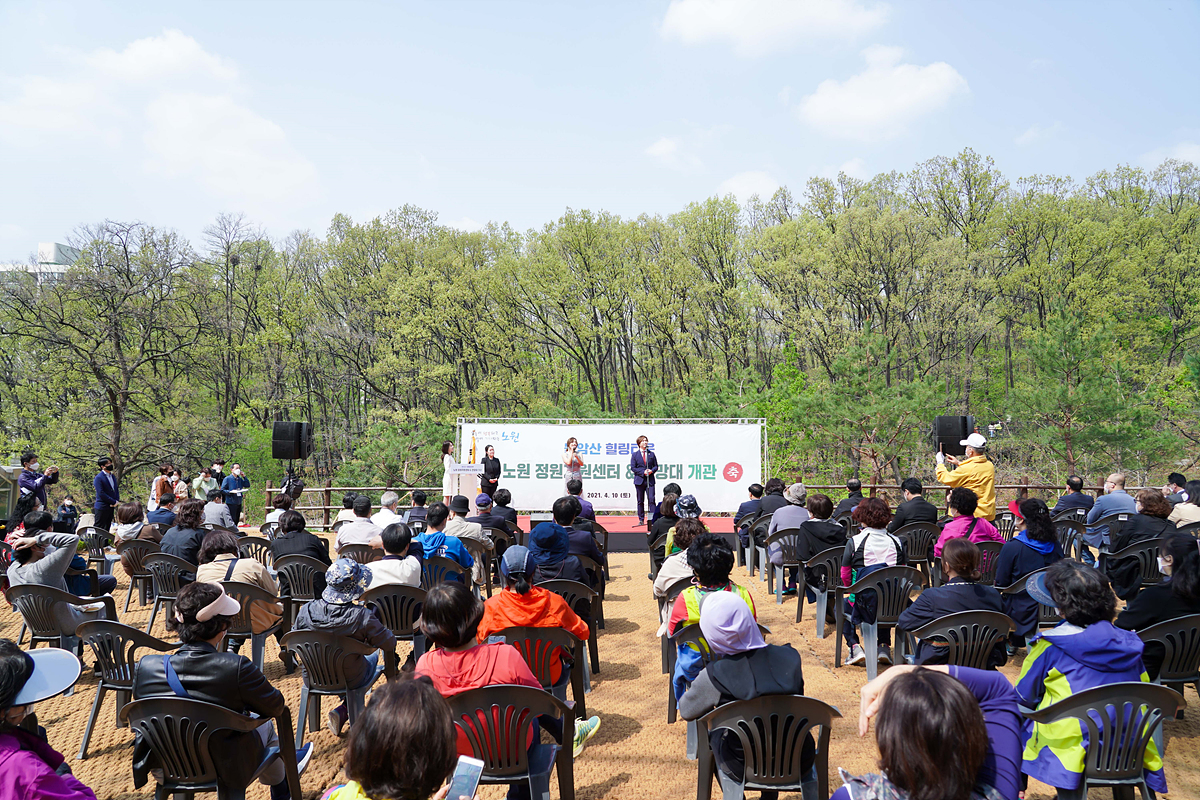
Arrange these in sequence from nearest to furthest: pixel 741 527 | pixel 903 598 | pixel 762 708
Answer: pixel 762 708 < pixel 903 598 < pixel 741 527

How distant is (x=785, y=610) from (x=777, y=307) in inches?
822

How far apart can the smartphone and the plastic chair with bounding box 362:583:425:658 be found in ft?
9.58

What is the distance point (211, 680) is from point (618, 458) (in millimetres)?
11218

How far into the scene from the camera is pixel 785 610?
6.68m

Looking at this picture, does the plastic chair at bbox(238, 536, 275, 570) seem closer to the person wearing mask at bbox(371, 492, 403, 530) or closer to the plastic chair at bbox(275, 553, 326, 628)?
the person wearing mask at bbox(371, 492, 403, 530)

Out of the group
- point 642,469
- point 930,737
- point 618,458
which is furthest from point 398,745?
point 618,458

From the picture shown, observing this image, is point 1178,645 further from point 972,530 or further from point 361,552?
point 361,552

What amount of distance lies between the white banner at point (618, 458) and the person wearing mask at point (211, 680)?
10.7 m

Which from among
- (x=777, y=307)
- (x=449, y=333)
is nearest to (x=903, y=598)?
(x=777, y=307)

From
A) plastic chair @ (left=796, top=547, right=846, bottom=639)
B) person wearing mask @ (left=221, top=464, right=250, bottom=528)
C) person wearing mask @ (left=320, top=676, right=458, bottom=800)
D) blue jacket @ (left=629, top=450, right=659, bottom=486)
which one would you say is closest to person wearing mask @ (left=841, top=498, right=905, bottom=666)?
plastic chair @ (left=796, top=547, right=846, bottom=639)

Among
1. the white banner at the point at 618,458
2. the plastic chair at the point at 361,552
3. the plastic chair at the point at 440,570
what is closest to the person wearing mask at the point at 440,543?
the plastic chair at the point at 440,570

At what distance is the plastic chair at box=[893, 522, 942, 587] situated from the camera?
621cm

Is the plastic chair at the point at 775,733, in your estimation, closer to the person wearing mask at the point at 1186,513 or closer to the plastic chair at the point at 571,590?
the plastic chair at the point at 571,590

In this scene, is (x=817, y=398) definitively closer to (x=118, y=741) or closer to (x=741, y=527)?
(x=741, y=527)
